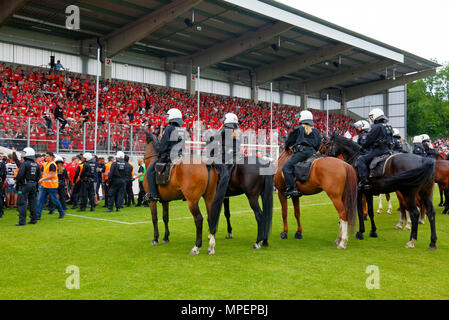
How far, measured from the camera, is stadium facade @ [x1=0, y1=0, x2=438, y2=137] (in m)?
24.9

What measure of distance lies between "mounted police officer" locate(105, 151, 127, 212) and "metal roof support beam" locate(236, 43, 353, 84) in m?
24.6

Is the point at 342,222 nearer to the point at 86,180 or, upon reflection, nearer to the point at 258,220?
the point at 258,220

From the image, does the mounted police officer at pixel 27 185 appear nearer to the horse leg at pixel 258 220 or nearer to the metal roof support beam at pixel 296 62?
the horse leg at pixel 258 220

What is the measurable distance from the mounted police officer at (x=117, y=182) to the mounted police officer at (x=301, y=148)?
7.55m

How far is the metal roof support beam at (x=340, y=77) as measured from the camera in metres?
39.4

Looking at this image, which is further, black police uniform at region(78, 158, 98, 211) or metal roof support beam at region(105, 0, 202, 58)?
metal roof support beam at region(105, 0, 202, 58)

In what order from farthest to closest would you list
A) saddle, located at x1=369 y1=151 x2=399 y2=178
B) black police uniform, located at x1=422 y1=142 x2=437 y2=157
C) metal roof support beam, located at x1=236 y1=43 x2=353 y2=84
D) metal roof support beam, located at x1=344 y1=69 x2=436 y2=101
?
1. metal roof support beam, located at x1=344 y1=69 x2=436 y2=101
2. metal roof support beam, located at x1=236 y1=43 x2=353 y2=84
3. black police uniform, located at x1=422 y1=142 x2=437 y2=157
4. saddle, located at x1=369 y1=151 x2=399 y2=178

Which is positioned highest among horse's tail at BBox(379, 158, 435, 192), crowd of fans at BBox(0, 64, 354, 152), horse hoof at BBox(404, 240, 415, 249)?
crowd of fans at BBox(0, 64, 354, 152)

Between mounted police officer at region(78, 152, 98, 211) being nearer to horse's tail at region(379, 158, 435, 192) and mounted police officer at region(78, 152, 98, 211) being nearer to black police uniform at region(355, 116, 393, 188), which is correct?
black police uniform at region(355, 116, 393, 188)

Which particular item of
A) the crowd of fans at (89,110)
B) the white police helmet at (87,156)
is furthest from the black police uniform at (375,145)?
the white police helmet at (87,156)

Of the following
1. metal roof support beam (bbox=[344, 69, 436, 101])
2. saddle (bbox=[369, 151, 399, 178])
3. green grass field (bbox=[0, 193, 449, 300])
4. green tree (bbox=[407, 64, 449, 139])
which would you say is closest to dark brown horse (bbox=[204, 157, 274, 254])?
green grass field (bbox=[0, 193, 449, 300])

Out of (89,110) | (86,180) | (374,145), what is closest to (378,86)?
(89,110)

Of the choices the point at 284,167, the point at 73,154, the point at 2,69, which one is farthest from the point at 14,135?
the point at 284,167

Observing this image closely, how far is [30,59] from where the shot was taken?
26.8 m
